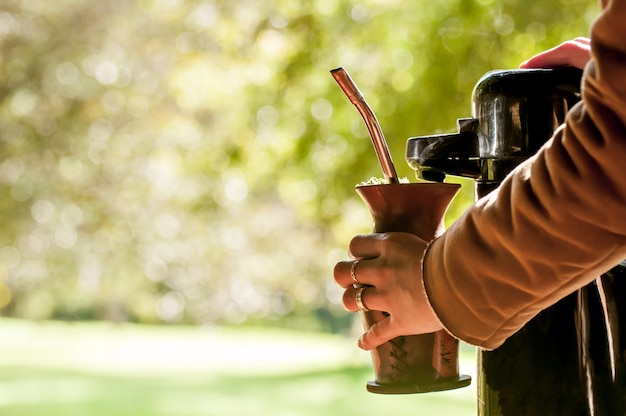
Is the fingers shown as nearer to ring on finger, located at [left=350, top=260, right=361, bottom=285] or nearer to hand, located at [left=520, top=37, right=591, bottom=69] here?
ring on finger, located at [left=350, top=260, right=361, bottom=285]

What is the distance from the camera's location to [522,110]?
59 centimetres

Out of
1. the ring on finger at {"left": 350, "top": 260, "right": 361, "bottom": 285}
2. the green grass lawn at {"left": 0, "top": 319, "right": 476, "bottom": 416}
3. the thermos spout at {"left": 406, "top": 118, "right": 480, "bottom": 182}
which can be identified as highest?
the thermos spout at {"left": 406, "top": 118, "right": 480, "bottom": 182}

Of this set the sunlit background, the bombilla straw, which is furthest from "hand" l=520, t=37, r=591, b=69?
the sunlit background

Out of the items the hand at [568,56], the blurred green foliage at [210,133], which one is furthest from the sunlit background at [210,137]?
the hand at [568,56]

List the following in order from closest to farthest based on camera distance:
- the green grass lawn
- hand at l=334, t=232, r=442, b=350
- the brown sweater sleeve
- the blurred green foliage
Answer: the brown sweater sleeve
hand at l=334, t=232, r=442, b=350
the blurred green foliage
the green grass lawn

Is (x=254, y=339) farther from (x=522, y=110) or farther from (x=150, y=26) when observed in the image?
(x=522, y=110)

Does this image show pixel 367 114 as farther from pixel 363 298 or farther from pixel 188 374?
pixel 188 374

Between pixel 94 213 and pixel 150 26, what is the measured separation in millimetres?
1432

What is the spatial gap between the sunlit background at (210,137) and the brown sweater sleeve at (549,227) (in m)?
1.96

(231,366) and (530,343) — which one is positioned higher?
(530,343)

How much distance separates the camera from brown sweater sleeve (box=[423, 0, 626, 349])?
1.45 ft

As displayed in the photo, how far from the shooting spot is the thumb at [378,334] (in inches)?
22.7

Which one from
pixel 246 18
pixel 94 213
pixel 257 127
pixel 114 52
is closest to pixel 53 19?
pixel 114 52

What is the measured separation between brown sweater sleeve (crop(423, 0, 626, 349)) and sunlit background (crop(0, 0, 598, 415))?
1.96 meters
